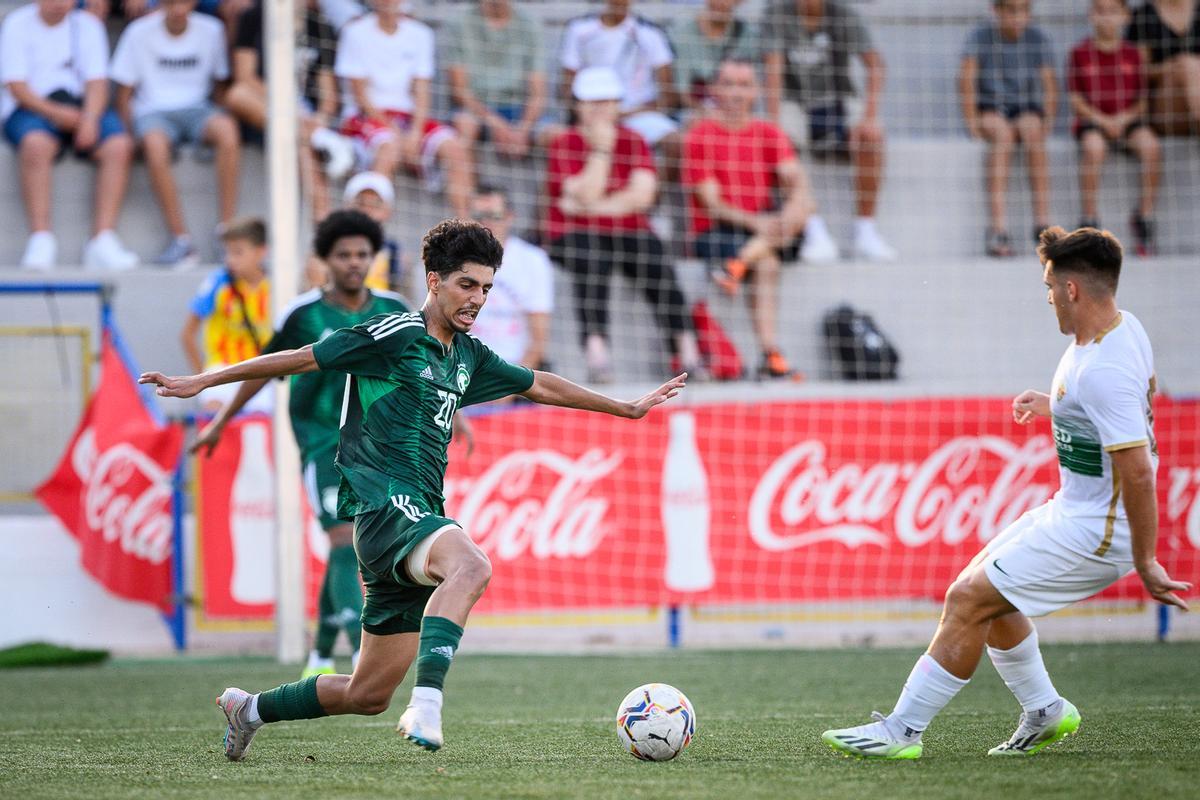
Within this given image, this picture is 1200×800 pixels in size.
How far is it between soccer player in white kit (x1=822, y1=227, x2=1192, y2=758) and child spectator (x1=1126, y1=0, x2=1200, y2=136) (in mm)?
9540

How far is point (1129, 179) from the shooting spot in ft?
46.2

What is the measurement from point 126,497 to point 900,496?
5.83 metres

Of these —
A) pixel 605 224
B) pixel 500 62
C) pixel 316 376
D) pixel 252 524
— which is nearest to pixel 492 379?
pixel 316 376

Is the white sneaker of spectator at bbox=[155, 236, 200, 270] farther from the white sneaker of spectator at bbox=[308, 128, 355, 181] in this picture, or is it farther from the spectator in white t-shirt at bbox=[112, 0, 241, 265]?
the white sneaker of spectator at bbox=[308, 128, 355, 181]

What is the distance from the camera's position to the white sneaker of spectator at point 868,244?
1391cm

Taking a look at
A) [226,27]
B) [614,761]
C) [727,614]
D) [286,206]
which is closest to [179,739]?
[614,761]

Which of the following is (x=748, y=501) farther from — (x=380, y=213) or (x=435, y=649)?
(x=435, y=649)

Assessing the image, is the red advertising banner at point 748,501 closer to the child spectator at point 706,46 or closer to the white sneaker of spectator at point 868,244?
the white sneaker of spectator at point 868,244

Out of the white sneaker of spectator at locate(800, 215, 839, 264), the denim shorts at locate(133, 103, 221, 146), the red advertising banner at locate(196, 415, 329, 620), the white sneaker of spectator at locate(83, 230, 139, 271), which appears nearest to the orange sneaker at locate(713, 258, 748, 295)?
the white sneaker of spectator at locate(800, 215, 839, 264)

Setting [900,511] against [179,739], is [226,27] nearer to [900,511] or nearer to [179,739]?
[900,511]

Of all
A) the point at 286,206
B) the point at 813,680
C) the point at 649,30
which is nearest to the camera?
the point at 813,680

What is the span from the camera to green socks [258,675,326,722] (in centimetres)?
531

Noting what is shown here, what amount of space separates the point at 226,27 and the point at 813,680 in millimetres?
8356

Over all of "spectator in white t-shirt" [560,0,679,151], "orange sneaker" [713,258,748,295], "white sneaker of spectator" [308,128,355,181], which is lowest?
"orange sneaker" [713,258,748,295]
